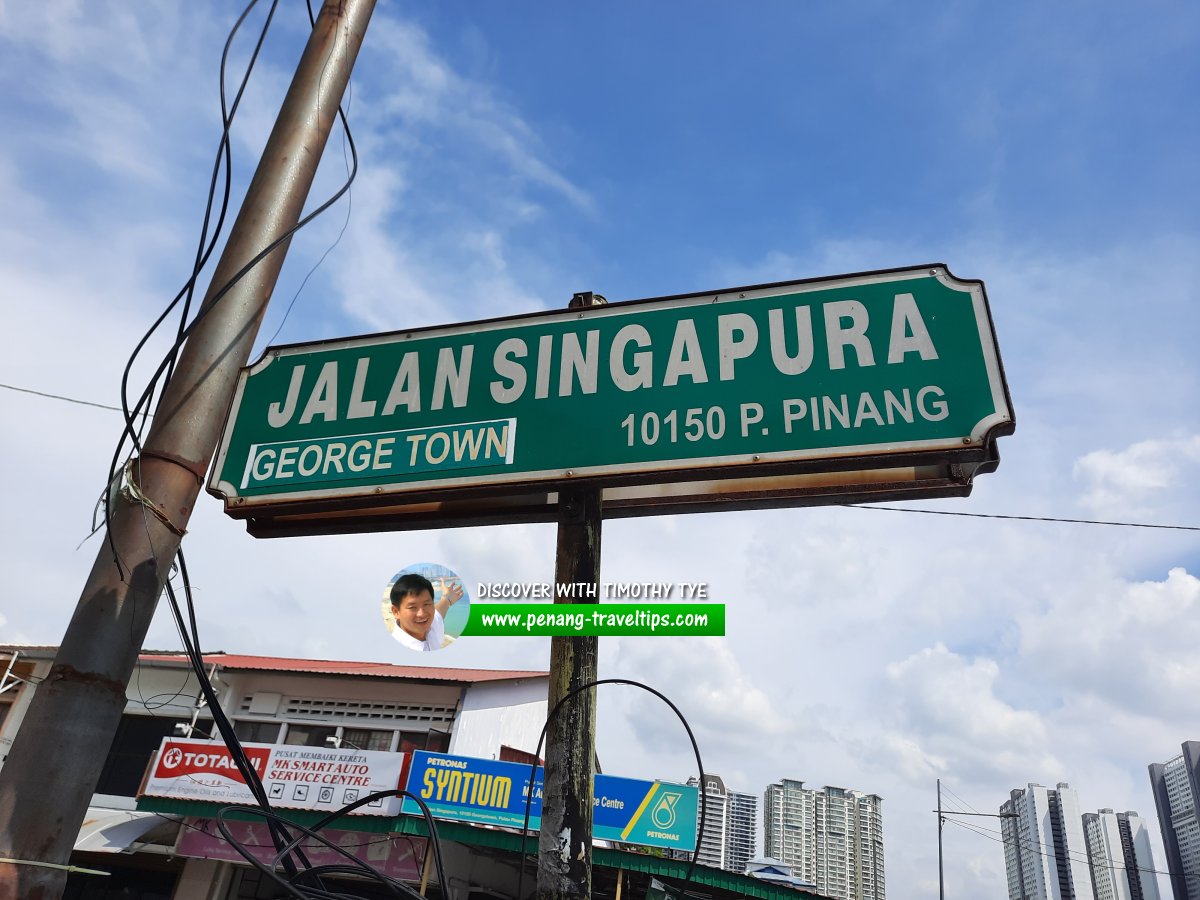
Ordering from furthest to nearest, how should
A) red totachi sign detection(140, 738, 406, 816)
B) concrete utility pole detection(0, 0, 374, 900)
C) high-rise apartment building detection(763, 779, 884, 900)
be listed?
high-rise apartment building detection(763, 779, 884, 900), red totachi sign detection(140, 738, 406, 816), concrete utility pole detection(0, 0, 374, 900)

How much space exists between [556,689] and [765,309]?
56.6 inches

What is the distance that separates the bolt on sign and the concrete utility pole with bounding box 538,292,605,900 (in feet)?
0.72

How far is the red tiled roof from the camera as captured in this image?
15.3 meters

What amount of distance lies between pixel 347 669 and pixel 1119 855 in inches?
2239

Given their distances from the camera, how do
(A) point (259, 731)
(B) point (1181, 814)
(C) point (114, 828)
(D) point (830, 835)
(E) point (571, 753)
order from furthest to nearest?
(D) point (830, 835), (B) point (1181, 814), (A) point (259, 731), (C) point (114, 828), (E) point (571, 753)

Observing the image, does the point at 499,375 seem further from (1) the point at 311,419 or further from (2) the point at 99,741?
(2) the point at 99,741

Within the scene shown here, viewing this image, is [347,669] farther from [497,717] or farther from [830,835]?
[830,835]

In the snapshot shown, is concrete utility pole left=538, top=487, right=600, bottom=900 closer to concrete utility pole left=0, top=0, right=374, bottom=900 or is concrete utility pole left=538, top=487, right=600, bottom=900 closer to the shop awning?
concrete utility pole left=0, top=0, right=374, bottom=900

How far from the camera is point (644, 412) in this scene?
8.50 feet

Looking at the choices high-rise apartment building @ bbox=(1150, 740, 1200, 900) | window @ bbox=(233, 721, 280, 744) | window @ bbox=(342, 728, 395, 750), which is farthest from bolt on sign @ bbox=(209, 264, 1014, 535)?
high-rise apartment building @ bbox=(1150, 740, 1200, 900)

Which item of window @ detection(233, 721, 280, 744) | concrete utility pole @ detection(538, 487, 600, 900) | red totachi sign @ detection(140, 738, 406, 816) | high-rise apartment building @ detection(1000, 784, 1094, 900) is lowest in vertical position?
concrete utility pole @ detection(538, 487, 600, 900)

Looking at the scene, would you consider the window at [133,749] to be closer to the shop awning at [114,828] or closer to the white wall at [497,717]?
the shop awning at [114,828]

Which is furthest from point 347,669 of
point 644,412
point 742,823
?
point 742,823

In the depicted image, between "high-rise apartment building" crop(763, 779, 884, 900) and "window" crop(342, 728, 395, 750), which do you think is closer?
"window" crop(342, 728, 395, 750)
